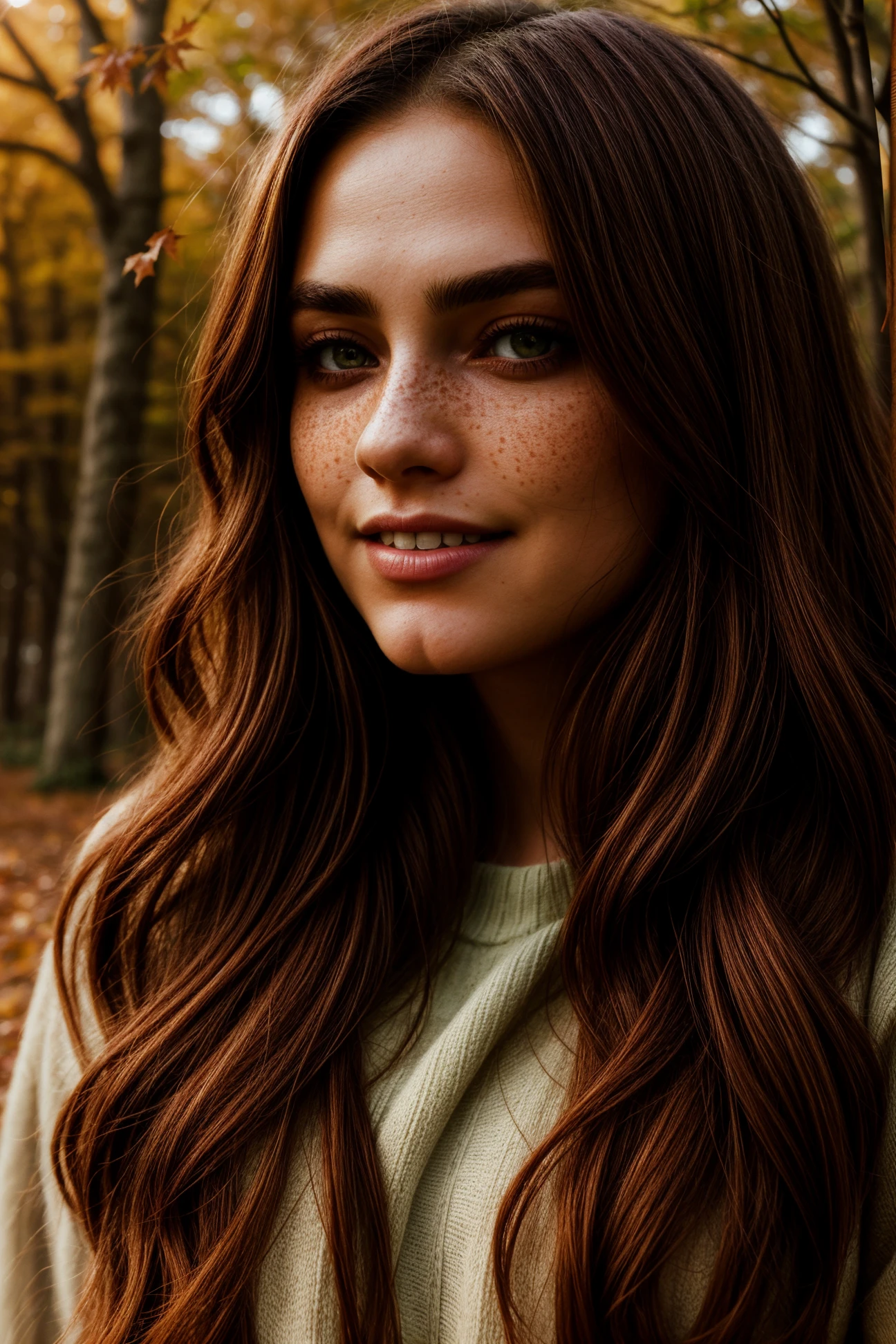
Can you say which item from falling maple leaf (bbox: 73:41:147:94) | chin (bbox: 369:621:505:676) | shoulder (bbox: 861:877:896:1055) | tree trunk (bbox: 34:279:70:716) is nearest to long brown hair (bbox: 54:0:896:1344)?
shoulder (bbox: 861:877:896:1055)

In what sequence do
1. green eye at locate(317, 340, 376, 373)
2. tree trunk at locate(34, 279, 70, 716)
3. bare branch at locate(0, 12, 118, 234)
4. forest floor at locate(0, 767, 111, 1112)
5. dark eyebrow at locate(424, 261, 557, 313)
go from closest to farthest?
dark eyebrow at locate(424, 261, 557, 313) → green eye at locate(317, 340, 376, 373) → forest floor at locate(0, 767, 111, 1112) → bare branch at locate(0, 12, 118, 234) → tree trunk at locate(34, 279, 70, 716)

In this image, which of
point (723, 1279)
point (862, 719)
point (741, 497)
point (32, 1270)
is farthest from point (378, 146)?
point (32, 1270)

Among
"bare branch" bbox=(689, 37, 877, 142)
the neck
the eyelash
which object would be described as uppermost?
"bare branch" bbox=(689, 37, 877, 142)

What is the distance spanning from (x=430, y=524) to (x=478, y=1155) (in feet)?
2.97

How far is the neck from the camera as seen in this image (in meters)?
1.82

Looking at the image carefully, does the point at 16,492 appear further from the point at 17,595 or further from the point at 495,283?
the point at 495,283

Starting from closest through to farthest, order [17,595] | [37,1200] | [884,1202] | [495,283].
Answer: [884,1202], [495,283], [37,1200], [17,595]

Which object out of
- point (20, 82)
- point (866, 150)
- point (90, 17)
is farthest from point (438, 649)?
point (20, 82)

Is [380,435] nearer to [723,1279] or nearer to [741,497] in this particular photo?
[741,497]

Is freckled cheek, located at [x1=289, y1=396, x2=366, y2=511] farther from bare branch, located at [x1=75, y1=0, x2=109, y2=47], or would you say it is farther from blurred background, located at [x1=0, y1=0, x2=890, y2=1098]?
bare branch, located at [x1=75, y1=0, x2=109, y2=47]

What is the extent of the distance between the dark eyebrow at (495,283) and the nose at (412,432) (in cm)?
11

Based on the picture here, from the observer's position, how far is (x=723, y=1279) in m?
1.29

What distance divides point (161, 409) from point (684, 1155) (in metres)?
10.9

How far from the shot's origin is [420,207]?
1.54 metres
